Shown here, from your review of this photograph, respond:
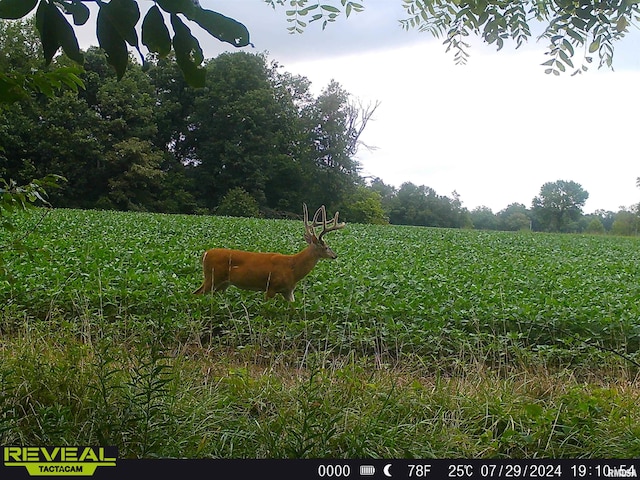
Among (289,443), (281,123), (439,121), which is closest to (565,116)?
(439,121)

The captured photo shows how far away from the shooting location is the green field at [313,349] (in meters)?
1.17

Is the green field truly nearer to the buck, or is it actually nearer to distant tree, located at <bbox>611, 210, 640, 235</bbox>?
the buck

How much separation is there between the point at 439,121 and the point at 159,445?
1368mm

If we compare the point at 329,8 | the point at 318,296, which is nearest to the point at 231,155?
the point at 329,8

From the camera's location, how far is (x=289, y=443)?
3.67ft

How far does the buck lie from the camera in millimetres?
2627

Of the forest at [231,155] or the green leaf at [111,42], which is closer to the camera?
the green leaf at [111,42]

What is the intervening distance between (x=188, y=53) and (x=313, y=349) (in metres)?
1.43

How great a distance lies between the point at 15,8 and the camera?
54 centimetres

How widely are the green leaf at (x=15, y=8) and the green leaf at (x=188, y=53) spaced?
0.13m

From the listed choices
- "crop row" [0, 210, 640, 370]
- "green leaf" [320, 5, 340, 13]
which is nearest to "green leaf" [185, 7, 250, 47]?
"green leaf" [320, 5, 340, 13]
